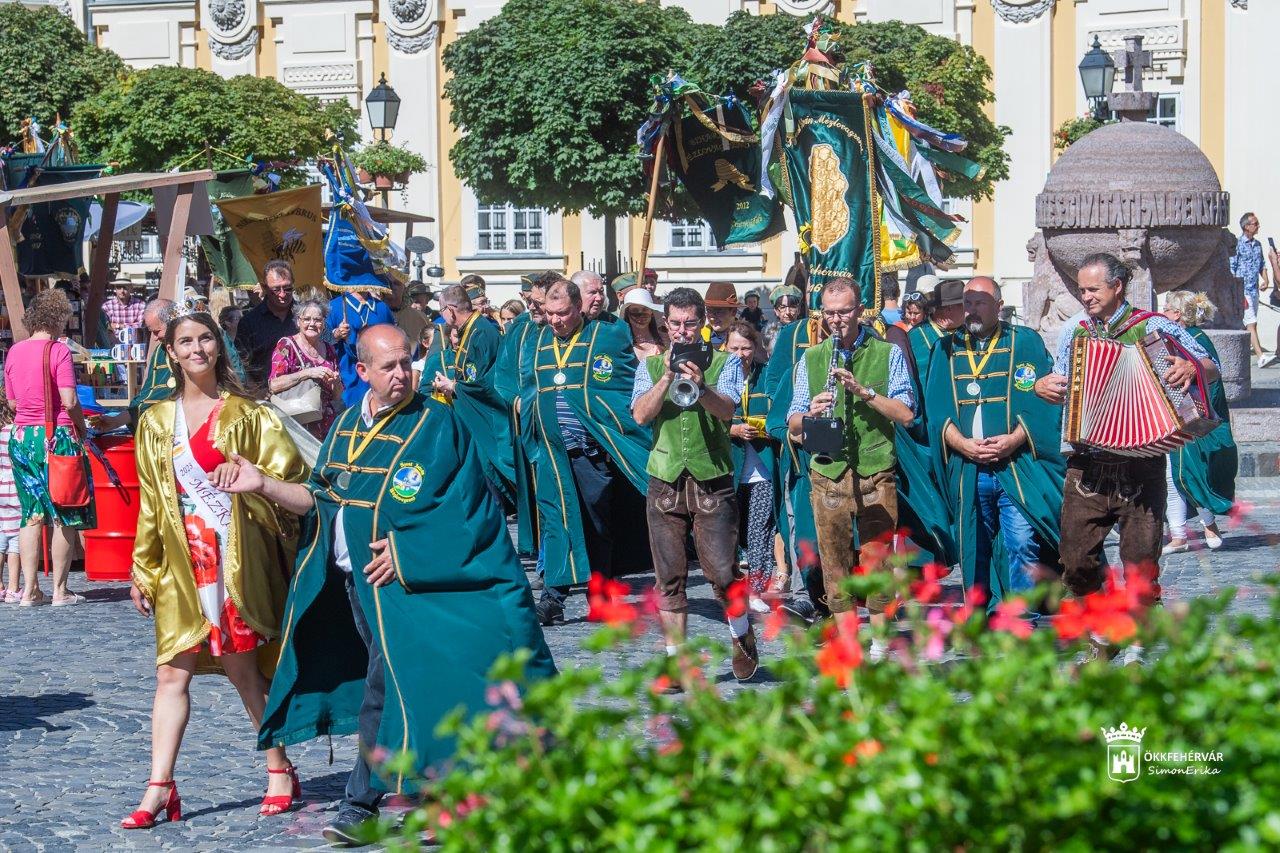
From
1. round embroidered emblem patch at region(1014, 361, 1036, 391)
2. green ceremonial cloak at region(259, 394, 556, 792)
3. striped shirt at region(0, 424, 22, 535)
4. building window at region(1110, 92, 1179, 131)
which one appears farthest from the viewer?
building window at region(1110, 92, 1179, 131)

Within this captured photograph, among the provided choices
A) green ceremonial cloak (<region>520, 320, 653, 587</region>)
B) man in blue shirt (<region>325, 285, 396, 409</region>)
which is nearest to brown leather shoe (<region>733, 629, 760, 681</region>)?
green ceremonial cloak (<region>520, 320, 653, 587</region>)

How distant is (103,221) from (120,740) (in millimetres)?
7396

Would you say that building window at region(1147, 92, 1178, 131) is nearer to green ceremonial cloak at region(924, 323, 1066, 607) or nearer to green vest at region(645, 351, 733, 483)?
green ceremonial cloak at region(924, 323, 1066, 607)

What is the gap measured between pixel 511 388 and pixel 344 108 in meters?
23.5

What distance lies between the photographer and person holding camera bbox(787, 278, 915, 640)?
8.42m

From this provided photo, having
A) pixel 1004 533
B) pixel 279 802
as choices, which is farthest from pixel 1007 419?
pixel 279 802

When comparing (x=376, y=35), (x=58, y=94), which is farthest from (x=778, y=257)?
(x=58, y=94)

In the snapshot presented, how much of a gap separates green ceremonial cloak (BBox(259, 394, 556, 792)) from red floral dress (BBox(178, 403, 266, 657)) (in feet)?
1.48

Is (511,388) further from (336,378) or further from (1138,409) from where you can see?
(1138,409)

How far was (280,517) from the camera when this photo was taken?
6.43 meters

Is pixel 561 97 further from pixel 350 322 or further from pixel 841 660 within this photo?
pixel 841 660

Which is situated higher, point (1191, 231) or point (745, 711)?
point (1191, 231)

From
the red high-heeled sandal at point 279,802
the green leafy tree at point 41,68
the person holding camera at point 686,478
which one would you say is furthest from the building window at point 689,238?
the red high-heeled sandal at point 279,802

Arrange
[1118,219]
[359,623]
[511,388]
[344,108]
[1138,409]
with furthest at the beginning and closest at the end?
1. [344,108]
2. [1118,219]
3. [511,388]
4. [1138,409]
5. [359,623]
